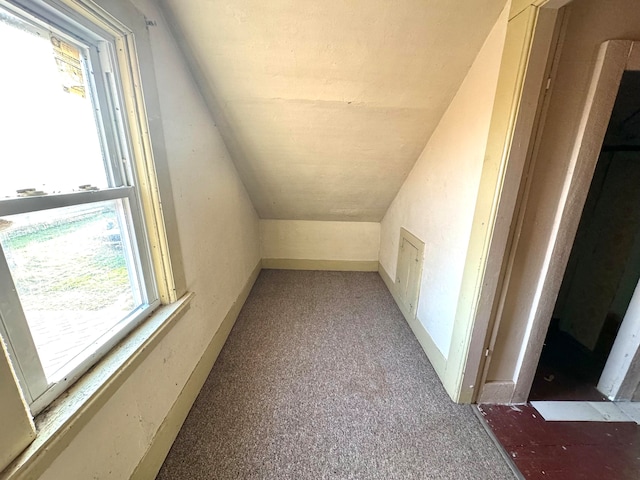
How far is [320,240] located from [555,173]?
2.42 metres

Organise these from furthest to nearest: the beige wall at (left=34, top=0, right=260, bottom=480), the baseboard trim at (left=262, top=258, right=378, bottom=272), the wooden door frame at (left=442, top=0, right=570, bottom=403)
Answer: the baseboard trim at (left=262, top=258, right=378, bottom=272) → the wooden door frame at (left=442, top=0, right=570, bottom=403) → the beige wall at (left=34, top=0, right=260, bottom=480)

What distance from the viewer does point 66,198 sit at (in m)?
0.81

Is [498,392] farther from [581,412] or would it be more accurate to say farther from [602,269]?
[602,269]

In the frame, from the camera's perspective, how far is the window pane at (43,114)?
2.18ft

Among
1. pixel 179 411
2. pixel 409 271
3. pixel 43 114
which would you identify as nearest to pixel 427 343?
pixel 409 271

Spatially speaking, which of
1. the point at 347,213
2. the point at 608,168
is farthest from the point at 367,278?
the point at 608,168

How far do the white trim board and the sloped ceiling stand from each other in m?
1.80

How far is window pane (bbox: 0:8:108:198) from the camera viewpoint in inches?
26.2

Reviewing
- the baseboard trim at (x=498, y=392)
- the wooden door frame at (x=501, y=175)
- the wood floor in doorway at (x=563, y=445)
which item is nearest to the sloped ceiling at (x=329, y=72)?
the wooden door frame at (x=501, y=175)

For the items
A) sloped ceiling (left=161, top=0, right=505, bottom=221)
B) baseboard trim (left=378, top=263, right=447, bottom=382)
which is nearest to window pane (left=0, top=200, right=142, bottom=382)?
sloped ceiling (left=161, top=0, right=505, bottom=221)

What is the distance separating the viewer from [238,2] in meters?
1.13

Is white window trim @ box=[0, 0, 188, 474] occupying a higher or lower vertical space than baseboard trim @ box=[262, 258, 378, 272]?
higher

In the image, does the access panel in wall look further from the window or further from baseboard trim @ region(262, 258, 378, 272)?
the window

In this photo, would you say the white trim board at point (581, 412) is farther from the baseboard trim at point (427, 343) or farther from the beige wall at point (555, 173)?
the baseboard trim at point (427, 343)
